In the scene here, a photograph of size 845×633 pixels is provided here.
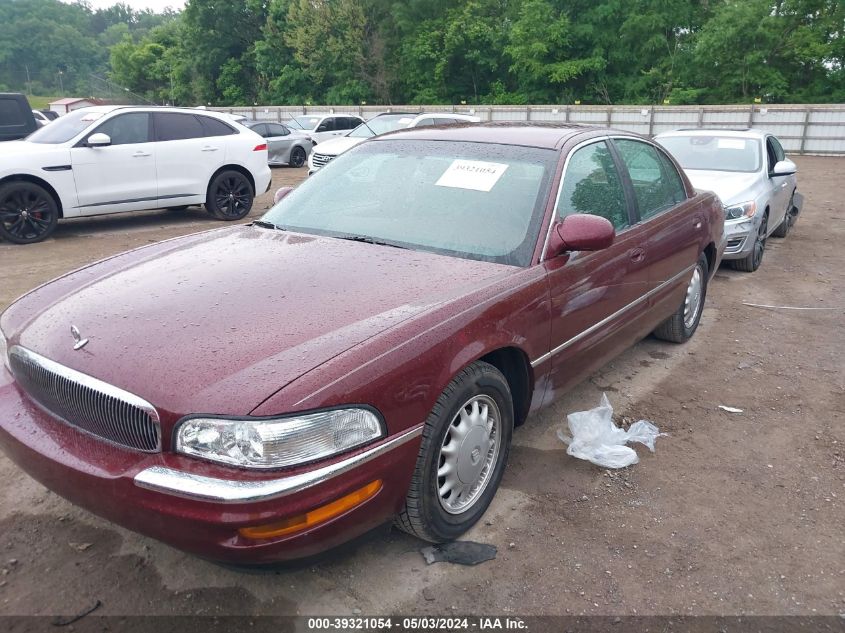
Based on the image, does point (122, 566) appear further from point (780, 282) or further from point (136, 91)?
point (136, 91)

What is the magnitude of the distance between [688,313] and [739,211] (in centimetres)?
249

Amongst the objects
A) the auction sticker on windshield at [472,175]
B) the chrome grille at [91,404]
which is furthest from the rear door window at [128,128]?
the chrome grille at [91,404]

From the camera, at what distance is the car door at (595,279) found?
3184mm

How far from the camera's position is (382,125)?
614 inches

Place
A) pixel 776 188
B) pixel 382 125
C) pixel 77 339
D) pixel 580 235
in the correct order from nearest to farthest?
pixel 77 339 → pixel 580 235 → pixel 776 188 → pixel 382 125

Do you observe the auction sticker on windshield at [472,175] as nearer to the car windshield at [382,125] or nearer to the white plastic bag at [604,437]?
the white plastic bag at [604,437]

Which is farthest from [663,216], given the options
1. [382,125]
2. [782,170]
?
[382,125]

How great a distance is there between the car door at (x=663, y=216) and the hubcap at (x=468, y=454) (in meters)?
1.76

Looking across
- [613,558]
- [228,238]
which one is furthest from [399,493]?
[228,238]

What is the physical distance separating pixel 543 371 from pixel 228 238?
1767mm

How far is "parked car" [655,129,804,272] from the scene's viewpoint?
706 cm

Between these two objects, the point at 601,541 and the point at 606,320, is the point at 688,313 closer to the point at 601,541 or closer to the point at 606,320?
the point at 606,320

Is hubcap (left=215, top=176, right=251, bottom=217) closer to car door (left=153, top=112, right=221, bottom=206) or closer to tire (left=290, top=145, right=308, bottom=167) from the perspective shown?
car door (left=153, top=112, right=221, bottom=206)

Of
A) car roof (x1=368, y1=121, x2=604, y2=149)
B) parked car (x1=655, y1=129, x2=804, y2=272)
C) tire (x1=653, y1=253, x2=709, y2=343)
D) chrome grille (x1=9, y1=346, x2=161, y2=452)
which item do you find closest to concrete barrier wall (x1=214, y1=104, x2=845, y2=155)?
parked car (x1=655, y1=129, x2=804, y2=272)
